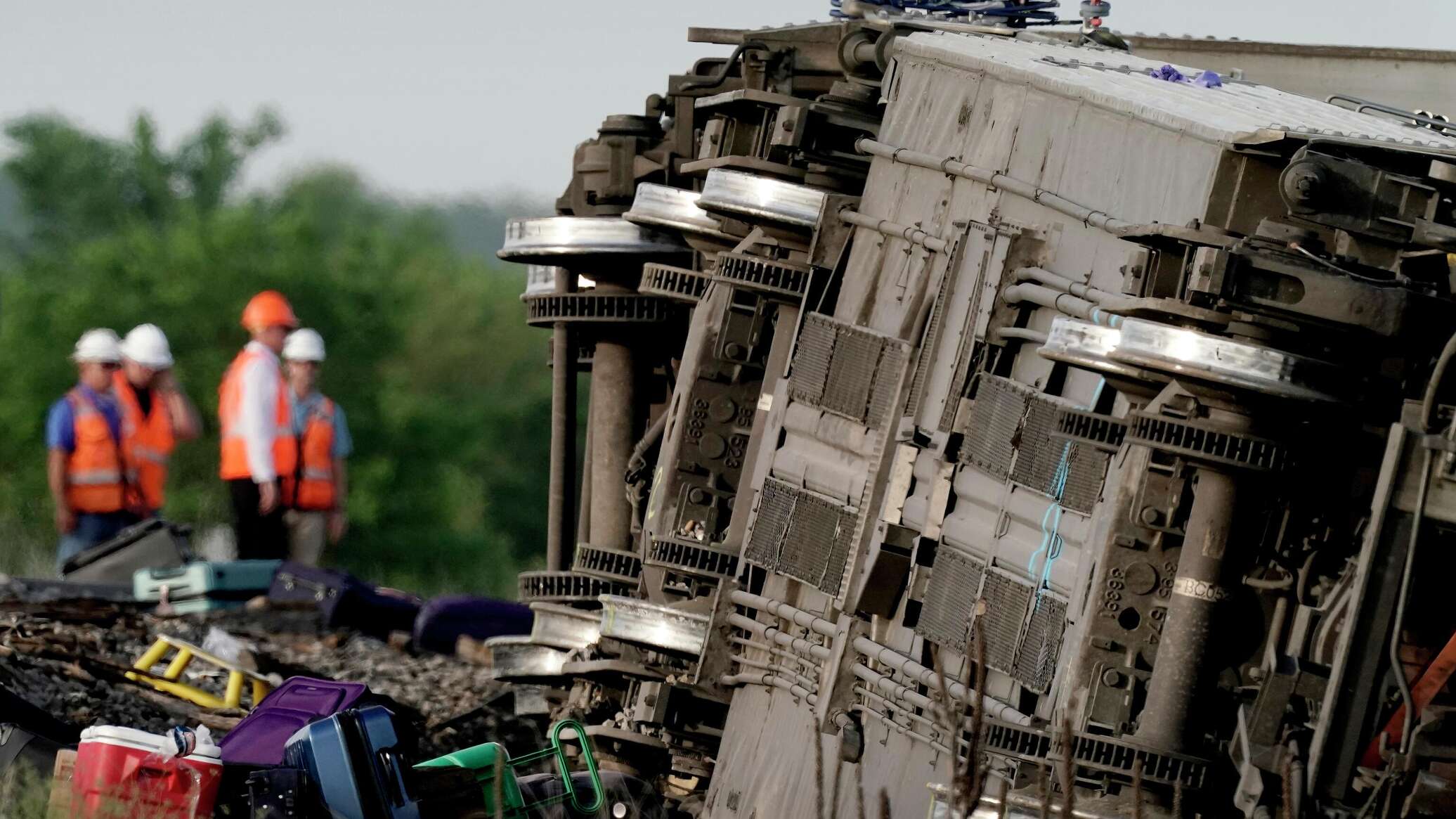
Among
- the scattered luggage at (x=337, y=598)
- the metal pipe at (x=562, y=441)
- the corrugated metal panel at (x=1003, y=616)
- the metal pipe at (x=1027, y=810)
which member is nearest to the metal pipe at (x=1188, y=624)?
the metal pipe at (x=1027, y=810)

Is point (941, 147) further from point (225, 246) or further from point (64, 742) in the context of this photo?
point (225, 246)

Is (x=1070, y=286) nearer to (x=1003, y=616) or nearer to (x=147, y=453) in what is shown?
(x=1003, y=616)

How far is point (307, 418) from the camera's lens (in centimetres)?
2072

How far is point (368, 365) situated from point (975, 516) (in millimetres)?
27469

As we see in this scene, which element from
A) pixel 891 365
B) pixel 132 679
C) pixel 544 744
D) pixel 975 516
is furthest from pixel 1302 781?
pixel 132 679

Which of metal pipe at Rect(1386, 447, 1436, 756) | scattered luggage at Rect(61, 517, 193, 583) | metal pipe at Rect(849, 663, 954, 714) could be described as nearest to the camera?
metal pipe at Rect(1386, 447, 1436, 756)

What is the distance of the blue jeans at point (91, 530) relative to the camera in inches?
811

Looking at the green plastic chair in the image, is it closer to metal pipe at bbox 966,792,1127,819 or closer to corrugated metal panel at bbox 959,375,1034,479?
metal pipe at bbox 966,792,1127,819

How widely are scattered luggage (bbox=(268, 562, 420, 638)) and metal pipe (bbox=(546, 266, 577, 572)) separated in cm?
251

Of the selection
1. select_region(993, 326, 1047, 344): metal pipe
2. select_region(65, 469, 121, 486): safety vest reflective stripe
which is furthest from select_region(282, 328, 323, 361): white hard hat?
select_region(993, 326, 1047, 344): metal pipe

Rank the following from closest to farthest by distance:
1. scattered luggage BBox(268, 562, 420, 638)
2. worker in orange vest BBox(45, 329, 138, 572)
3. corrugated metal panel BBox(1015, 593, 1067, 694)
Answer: corrugated metal panel BBox(1015, 593, 1067, 694), scattered luggage BBox(268, 562, 420, 638), worker in orange vest BBox(45, 329, 138, 572)

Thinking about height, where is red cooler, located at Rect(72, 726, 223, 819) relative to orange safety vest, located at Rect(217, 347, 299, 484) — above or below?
above

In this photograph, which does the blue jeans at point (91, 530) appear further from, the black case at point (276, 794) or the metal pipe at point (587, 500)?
the black case at point (276, 794)

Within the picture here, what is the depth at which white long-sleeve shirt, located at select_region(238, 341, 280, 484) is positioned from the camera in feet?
66.0
